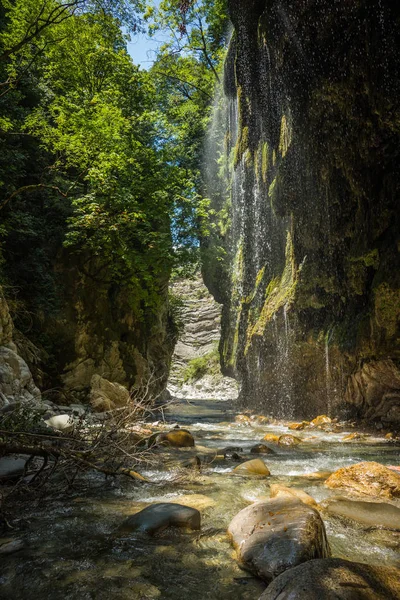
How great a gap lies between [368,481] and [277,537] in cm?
231

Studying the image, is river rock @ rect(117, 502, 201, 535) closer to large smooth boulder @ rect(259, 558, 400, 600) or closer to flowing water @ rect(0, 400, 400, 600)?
flowing water @ rect(0, 400, 400, 600)

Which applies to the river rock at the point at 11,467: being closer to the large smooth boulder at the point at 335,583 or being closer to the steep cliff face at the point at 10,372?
the large smooth boulder at the point at 335,583

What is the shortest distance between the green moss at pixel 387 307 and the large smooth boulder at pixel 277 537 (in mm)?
7073

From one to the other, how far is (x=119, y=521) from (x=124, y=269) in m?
10.4

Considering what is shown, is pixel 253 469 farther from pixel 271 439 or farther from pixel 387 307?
pixel 387 307

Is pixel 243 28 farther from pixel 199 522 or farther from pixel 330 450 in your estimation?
pixel 199 522

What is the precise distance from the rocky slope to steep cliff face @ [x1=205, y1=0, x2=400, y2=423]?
1092 inches

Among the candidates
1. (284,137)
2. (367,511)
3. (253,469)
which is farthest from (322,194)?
(367,511)

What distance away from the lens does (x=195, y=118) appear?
23.1 metres

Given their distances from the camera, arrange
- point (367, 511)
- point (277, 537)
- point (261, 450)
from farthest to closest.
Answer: point (261, 450), point (367, 511), point (277, 537)

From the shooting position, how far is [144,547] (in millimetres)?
2727

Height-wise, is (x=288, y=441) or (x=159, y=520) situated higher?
(x=159, y=520)

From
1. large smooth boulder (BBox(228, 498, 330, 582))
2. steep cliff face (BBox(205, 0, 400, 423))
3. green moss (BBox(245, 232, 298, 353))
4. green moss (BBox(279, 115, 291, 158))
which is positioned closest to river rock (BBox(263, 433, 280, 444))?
steep cliff face (BBox(205, 0, 400, 423))

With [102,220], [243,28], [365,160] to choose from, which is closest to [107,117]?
[102,220]
